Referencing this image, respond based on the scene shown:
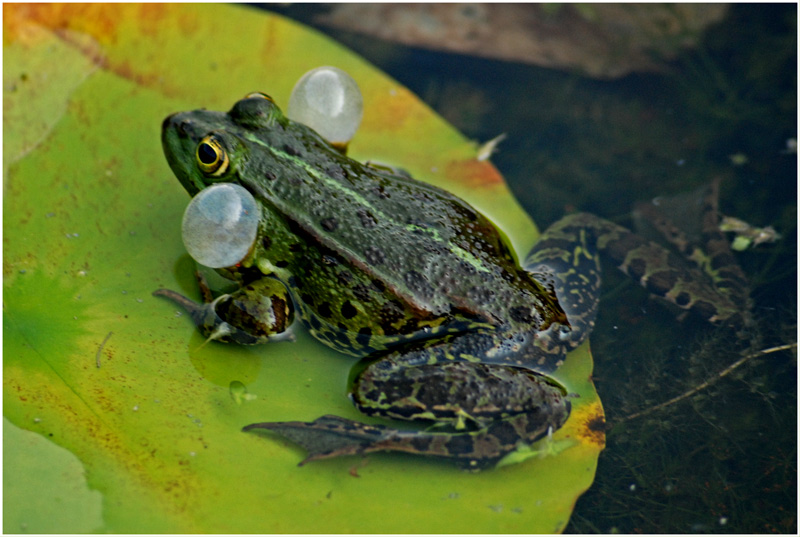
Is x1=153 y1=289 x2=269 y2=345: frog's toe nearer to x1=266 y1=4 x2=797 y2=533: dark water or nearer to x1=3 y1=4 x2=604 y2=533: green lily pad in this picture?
x1=3 y1=4 x2=604 y2=533: green lily pad

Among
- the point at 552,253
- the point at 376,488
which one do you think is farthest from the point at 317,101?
the point at 376,488

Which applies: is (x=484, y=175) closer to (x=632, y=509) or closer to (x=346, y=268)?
(x=346, y=268)

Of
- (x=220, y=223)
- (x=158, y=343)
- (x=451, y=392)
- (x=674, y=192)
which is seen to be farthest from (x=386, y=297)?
(x=674, y=192)

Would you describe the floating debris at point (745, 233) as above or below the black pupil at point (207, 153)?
below

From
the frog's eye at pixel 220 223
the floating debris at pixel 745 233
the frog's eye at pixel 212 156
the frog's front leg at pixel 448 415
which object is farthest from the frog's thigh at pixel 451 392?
the floating debris at pixel 745 233

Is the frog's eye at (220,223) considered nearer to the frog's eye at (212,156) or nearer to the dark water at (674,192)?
the frog's eye at (212,156)

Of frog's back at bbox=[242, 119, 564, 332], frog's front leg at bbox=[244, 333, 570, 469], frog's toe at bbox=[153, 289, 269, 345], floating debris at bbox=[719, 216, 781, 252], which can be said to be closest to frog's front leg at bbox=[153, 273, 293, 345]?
frog's toe at bbox=[153, 289, 269, 345]

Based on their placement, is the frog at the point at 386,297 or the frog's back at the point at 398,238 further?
the frog's back at the point at 398,238
